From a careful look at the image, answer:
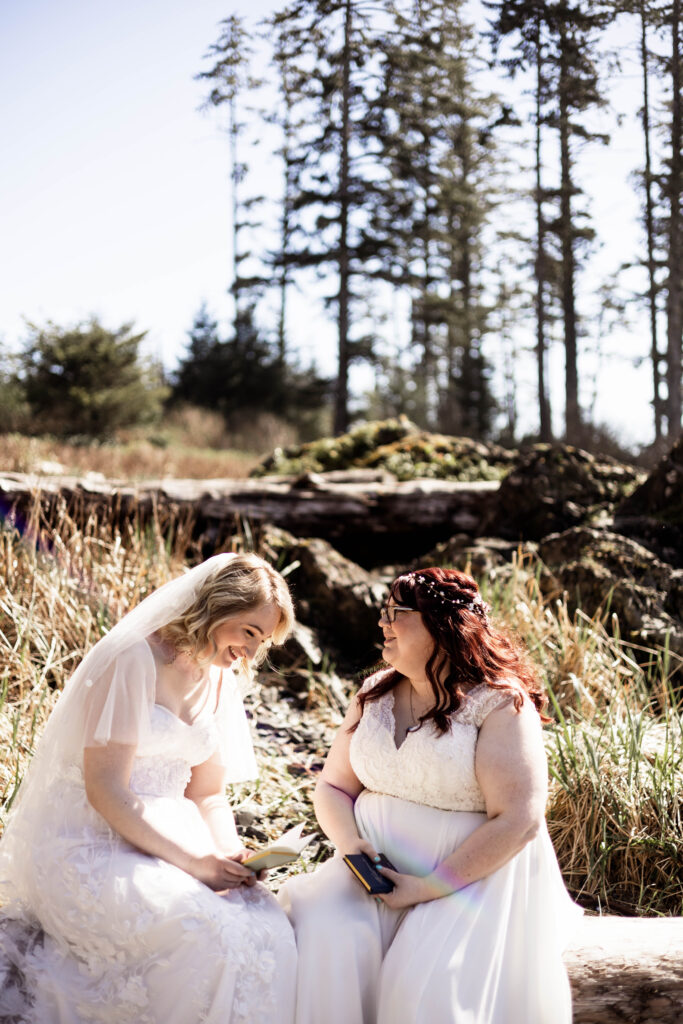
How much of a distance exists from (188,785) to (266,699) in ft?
6.92

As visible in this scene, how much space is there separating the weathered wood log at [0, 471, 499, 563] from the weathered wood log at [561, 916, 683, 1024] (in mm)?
4192

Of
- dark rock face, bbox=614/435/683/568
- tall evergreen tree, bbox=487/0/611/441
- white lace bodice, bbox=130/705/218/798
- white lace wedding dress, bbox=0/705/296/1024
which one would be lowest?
white lace wedding dress, bbox=0/705/296/1024

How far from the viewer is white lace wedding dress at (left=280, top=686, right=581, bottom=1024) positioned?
78.8 inches

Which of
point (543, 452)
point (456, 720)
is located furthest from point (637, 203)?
point (456, 720)

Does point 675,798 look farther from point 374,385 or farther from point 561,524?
point 374,385

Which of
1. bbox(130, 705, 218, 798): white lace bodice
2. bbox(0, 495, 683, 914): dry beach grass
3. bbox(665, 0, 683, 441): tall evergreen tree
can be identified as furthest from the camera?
bbox(665, 0, 683, 441): tall evergreen tree

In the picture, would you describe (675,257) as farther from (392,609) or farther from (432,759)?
(432,759)

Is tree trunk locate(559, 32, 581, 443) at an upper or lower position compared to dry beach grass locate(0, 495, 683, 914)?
upper

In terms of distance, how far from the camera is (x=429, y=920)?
6.81ft

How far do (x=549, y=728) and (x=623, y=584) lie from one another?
133 centimetres

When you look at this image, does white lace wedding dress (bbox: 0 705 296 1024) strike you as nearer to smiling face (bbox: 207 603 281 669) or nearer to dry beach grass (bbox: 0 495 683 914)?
smiling face (bbox: 207 603 281 669)

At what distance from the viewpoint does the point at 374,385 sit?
90.1ft

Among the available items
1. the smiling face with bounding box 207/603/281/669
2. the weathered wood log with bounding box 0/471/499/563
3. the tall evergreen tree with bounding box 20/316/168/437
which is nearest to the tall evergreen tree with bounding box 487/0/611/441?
the weathered wood log with bounding box 0/471/499/563

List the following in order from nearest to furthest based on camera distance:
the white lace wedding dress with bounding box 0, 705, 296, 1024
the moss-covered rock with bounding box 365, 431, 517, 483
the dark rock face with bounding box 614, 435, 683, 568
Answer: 1. the white lace wedding dress with bounding box 0, 705, 296, 1024
2. the dark rock face with bounding box 614, 435, 683, 568
3. the moss-covered rock with bounding box 365, 431, 517, 483
